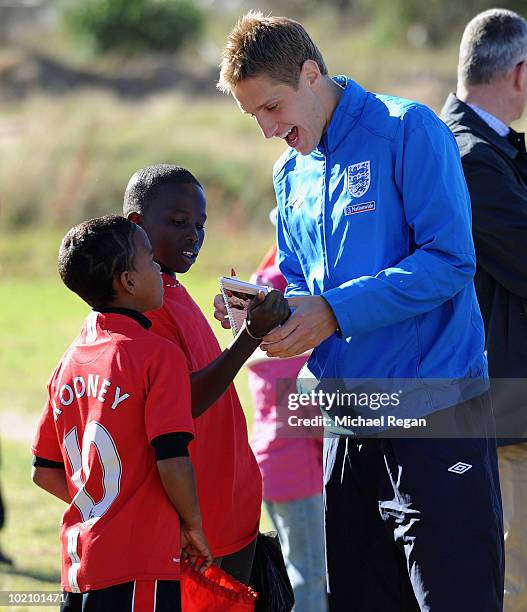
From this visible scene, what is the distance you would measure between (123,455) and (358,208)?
0.96 m

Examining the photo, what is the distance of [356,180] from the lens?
9.90 ft

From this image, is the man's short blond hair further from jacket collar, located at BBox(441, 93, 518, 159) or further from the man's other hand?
jacket collar, located at BBox(441, 93, 518, 159)

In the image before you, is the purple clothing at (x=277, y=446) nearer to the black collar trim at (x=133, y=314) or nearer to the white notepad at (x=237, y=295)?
the white notepad at (x=237, y=295)

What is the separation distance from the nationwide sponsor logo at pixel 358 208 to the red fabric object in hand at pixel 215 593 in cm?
110

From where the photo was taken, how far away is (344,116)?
3104 mm

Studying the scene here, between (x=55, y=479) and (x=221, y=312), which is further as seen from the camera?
(x=221, y=312)

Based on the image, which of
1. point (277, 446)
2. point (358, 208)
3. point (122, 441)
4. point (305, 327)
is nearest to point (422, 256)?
point (358, 208)

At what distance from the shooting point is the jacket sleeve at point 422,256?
285cm

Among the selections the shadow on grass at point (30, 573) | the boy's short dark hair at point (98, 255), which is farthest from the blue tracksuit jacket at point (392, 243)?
the shadow on grass at point (30, 573)

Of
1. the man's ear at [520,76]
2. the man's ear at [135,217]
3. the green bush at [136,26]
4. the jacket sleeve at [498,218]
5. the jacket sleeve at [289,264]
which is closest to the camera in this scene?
the man's ear at [135,217]

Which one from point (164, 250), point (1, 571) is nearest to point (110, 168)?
point (1, 571)

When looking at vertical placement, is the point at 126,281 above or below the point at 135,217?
below

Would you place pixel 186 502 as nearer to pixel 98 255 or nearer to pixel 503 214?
pixel 98 255

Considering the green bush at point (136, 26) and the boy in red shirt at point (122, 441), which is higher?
the green bush at point (136, 26)
